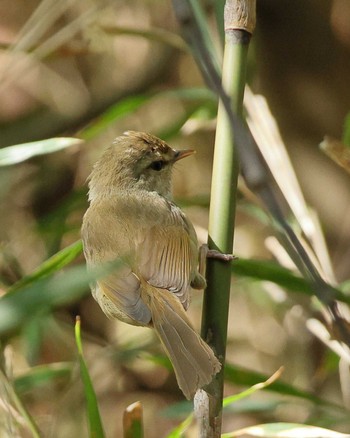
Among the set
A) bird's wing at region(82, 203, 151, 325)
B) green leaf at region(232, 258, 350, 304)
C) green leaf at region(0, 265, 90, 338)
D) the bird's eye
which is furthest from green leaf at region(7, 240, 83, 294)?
green leaf at region(0, 265, 90, 338)

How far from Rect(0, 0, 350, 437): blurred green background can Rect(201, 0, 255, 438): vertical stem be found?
→ 1322 millimetres

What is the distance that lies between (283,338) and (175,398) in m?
0.72

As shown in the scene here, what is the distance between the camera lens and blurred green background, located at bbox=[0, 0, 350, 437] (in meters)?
3.54

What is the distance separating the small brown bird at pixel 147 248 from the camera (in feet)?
6.65

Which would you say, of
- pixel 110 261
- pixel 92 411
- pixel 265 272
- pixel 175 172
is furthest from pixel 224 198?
pixel 175 172

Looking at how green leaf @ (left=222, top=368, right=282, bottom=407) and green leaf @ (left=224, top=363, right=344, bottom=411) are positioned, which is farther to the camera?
green leaf @ (left=224, top=363, right=344, bottom=411)

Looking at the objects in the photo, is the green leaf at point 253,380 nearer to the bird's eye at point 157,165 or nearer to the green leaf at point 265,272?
the green leaf at point 265,272

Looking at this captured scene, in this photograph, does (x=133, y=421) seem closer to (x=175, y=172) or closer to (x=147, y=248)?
(x=147, y=248)

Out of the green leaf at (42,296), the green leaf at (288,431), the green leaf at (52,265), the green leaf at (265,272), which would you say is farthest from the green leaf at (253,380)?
the green leaf at (42,296)

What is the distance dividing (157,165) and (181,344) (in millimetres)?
945

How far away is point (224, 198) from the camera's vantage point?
1794mm

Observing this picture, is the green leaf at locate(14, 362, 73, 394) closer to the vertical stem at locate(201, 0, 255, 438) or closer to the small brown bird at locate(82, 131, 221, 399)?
the small brown bird at locate(82, 131, 221, 399)

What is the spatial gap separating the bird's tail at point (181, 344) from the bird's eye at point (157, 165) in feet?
2.08

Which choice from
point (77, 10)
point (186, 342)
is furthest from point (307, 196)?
point (186, 342)
